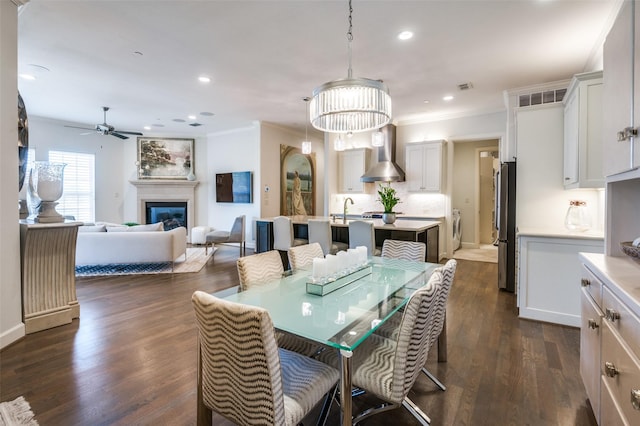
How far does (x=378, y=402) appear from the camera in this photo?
185 centimetres

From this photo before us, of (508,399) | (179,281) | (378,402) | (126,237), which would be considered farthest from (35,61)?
(508,399)

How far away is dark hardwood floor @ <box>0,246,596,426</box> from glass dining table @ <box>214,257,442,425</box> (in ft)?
2.17

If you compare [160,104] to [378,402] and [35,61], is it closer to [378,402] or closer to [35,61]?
[35,61]

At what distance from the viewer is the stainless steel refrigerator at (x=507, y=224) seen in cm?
403

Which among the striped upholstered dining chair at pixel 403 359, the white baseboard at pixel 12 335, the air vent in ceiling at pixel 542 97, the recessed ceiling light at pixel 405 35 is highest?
the recessed ceiling light at pixel 405 35

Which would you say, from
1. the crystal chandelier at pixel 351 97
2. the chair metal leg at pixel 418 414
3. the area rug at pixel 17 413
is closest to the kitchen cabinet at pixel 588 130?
the crystal chandelier at pixel 351 97

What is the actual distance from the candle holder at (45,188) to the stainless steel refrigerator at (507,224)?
5.20 metres

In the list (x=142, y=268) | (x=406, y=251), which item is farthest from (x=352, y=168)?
(x=142, y=268)

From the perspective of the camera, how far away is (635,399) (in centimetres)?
104

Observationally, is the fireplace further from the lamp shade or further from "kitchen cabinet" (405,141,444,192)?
the lamp shade

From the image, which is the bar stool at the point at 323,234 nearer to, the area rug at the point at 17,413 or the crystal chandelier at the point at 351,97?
the crystal chandelier at the point at 351,97

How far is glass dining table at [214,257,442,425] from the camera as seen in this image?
125 centimetres

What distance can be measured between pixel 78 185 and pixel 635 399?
9565 mm

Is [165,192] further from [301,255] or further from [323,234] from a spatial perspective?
[301,255]
